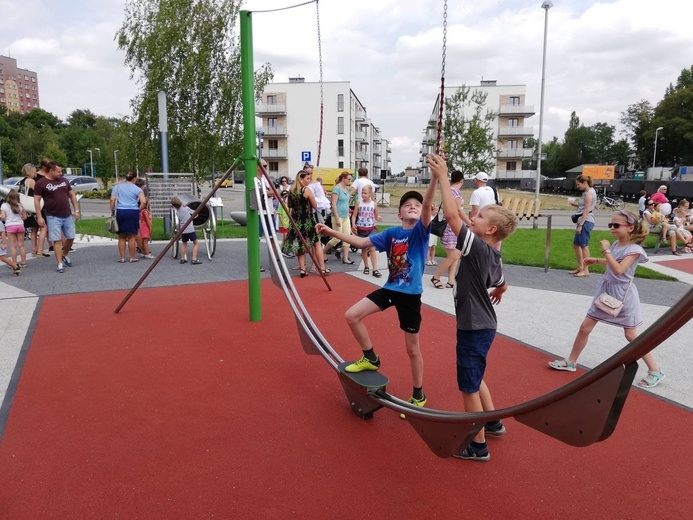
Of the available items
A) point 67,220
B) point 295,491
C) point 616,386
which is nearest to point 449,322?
point 295,491

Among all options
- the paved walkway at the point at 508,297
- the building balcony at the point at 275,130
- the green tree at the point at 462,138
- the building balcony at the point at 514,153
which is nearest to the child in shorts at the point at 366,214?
the paved walkway at the point at 508,297

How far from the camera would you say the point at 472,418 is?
102 inches

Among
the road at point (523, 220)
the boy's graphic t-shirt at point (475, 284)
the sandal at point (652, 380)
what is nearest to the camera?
the boy's graphic t-shirt at point (475, 284)

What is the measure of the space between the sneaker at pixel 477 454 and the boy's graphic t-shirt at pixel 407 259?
3.67 feet

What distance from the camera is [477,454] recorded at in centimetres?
330

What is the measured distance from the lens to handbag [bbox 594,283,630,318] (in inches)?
168

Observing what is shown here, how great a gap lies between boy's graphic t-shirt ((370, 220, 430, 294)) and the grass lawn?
7535mm

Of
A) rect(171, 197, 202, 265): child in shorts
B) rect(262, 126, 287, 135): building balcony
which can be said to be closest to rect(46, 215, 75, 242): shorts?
rect(171, 197, 202, 265): child in shorts

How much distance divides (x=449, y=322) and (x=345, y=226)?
4438 mm

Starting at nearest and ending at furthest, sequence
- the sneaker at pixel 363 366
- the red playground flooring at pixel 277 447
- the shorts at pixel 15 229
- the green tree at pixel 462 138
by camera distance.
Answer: the red playground flooring at pixel 277 447 → the sneaker at pixel 363 366 → the shorts at pixel 15 229 → the green tree at pixel 462 138

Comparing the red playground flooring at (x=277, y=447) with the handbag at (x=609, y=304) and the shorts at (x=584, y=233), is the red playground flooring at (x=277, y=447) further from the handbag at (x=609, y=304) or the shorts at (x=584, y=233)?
the shorts at (x=584, y=233)

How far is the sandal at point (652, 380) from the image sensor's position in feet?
14.5

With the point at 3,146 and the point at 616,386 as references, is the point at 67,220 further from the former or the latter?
the point at 3,146

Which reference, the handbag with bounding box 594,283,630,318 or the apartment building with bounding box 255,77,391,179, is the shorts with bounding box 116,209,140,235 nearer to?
the handbag with bounding box 594,283,630,318
